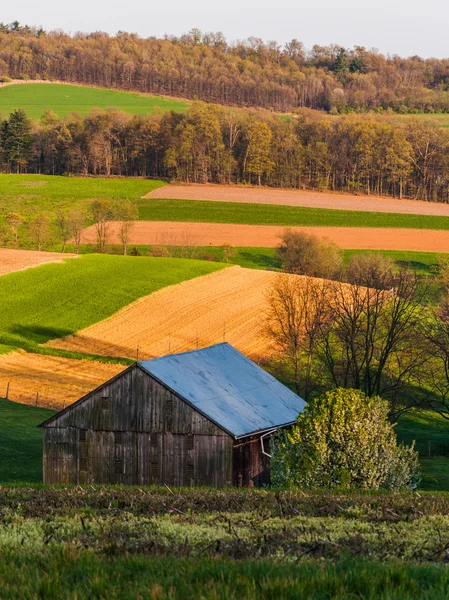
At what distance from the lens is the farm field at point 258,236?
112 metres

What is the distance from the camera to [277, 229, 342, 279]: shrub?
98.5m

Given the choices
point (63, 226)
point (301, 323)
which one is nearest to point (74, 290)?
point (301, 323)

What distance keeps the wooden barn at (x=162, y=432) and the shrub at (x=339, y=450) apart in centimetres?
558

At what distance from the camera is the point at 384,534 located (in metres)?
12.3

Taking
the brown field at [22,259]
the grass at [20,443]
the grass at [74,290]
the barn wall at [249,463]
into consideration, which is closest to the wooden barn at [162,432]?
the barn wall at [249,463]

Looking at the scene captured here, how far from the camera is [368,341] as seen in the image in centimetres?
5456

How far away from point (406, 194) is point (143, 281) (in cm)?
7146

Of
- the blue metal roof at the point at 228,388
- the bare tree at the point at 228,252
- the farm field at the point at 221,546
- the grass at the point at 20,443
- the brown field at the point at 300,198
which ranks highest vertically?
the farm field at the point at 221,546

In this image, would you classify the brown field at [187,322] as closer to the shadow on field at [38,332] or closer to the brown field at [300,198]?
the shadow on field at [38,332]

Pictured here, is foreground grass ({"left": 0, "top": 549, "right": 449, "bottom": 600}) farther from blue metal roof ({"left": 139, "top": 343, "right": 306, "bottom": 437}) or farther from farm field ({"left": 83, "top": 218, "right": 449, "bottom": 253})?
farm field ({"left": 83, "top": 218, "right": 449, "bottom": 253})

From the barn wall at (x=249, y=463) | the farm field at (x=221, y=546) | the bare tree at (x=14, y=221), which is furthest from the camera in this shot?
the bare tree at (x=14, y=221)

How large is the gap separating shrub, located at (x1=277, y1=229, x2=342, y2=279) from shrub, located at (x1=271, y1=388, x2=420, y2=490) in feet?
223

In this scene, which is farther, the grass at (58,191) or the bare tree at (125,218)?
the grass at (58,191)

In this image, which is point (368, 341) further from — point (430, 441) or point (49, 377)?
point (49, 377)
